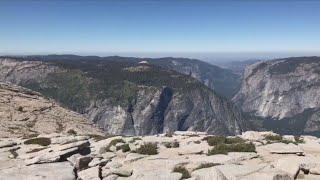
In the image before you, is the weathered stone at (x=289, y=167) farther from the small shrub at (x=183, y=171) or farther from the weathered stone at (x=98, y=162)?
the weathered stone at (x=98, y=162)

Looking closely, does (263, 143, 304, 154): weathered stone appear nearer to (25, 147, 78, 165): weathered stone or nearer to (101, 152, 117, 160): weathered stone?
(101, 152, 117, 160): weathered stone

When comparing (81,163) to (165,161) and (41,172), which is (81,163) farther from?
(165,161)

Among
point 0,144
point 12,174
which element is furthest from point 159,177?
point 0,144

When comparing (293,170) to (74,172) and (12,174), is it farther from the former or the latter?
(12,174)

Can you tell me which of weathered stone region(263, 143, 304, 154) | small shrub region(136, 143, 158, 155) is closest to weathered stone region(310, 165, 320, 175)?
weathered stone region(263, 143, 304, 154)

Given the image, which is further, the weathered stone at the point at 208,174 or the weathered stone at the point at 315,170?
the weathered stone at the point at 315,170

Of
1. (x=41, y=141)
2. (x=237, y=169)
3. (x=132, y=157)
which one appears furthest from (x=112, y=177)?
(x=41, y=141)

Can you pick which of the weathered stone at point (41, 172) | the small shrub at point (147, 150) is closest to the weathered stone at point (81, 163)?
the weathered stone at point (41, 172)
